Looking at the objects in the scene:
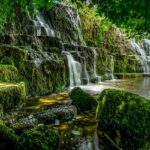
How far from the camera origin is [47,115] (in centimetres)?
1044

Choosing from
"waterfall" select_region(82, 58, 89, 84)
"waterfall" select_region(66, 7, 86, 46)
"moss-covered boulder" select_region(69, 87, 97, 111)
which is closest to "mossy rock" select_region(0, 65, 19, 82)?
"moss-covered boulder" select_region(69, 87, 97, 111)

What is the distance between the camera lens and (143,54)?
45031 mm

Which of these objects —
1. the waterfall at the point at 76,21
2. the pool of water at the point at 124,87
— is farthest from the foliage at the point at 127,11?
the waterfall at the point at 76,21

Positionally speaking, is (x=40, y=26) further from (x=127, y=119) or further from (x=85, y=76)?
(x=127, y=119)

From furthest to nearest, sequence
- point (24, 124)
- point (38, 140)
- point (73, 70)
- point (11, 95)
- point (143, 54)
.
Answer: point (143, 54), point (73, 70), point (11, 95), point (24, 124), point (38, 140)

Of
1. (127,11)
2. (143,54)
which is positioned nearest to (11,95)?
(127,11)

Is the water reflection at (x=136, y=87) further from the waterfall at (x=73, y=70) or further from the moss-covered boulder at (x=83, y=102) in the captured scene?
the moss-covered boulder at (x=83, y=102)

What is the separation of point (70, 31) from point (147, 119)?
78.4 ft

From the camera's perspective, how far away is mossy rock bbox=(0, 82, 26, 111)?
12459 millimetres

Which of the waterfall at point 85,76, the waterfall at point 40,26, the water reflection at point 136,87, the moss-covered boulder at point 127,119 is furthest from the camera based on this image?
the waterfall at point 40,26

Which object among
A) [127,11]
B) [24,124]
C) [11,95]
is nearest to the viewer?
[127,11]

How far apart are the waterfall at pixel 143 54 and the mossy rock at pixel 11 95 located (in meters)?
30.7

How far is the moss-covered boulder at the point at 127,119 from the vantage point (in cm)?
741

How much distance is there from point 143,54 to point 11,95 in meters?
34.7
